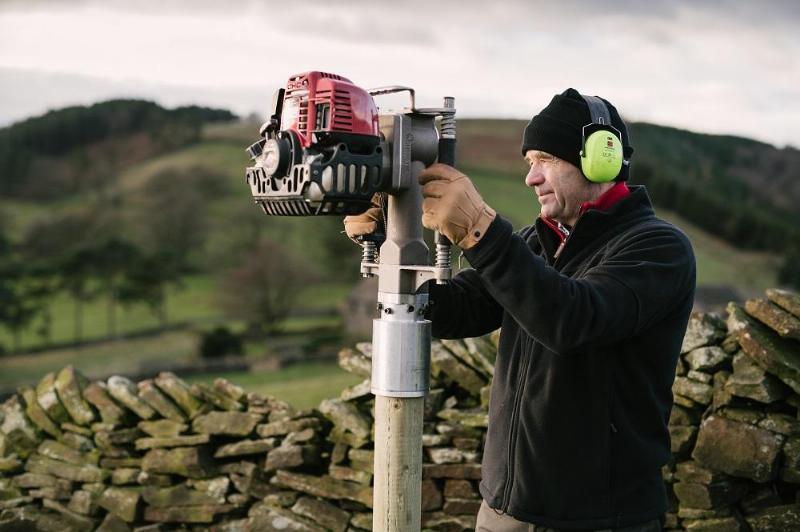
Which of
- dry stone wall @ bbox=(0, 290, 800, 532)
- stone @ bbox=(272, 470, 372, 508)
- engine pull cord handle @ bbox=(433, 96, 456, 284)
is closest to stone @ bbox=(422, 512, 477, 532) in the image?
dry stone wall @ bbox=(0, 290, 800, 532)

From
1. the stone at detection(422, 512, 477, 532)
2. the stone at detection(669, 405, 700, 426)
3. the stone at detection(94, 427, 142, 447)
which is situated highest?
the stone at detection(669, 405, 700, 426)

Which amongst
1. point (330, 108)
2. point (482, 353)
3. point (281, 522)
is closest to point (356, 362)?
point (482, 353)

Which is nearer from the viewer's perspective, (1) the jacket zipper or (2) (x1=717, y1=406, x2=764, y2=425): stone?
(1) the jacket zipper

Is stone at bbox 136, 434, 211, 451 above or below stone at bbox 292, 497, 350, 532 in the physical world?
above

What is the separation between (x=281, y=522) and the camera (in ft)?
16.9

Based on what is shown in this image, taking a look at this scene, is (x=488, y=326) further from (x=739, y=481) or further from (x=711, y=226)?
(x=711, y=226)

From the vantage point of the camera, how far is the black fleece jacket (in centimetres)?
247

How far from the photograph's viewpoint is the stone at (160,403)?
570 centimetres

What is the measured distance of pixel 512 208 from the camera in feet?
137

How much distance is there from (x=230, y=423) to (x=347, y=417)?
78cm

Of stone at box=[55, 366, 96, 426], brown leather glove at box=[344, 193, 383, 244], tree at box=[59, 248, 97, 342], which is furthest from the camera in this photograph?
tree at box=[59, 248, 97, 342]

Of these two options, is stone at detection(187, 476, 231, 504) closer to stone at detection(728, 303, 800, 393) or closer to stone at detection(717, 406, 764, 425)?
stone at detection(717, 406, 764, 425)

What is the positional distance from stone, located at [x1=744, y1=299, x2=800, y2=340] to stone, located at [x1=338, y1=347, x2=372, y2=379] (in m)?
2.09

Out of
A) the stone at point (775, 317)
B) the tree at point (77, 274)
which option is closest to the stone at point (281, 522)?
the stone at point (775, 317)
